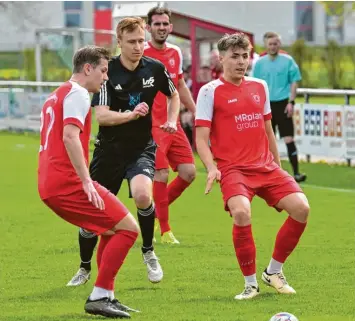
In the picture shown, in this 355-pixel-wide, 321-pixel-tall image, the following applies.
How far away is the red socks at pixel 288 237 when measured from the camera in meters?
8.81

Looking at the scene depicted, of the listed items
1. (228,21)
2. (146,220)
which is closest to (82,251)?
(146,220)

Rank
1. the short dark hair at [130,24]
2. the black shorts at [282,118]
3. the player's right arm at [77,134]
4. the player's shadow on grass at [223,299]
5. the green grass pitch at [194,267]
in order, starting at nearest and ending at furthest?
the player's right arm at [77,134]
the green grass pitch at [194,267]
the player's shadow on grass at [223,299]
the short dark hair at [130,24]
the black shorts at [282,118]

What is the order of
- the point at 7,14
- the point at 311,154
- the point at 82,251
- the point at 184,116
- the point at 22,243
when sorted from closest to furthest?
the point at 82,251 < the point at 22,243 < the point at 311,154 < the point at 184,116 < the point at 7,14

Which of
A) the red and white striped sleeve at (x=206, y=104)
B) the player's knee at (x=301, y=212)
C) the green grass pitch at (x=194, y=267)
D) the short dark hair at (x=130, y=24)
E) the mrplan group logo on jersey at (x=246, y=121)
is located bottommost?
the green grass pitch at (x=194, y=267)

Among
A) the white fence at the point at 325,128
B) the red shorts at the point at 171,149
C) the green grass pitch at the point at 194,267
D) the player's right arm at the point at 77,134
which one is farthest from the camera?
the white fence at the point at 325,128

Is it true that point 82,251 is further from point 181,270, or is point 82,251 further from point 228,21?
point 228,21

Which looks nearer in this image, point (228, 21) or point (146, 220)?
point (146, 220)

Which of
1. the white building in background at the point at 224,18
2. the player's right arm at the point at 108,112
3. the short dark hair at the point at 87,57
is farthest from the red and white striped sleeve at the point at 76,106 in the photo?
the white building in background at the point at 224,18

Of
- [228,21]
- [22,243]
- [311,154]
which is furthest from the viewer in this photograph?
[228,21]

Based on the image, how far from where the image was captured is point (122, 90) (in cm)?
957

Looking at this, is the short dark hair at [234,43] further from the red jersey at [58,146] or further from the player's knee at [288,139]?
the player's knee at [288,139]

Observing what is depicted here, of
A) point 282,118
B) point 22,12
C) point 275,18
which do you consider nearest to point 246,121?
point 282,118

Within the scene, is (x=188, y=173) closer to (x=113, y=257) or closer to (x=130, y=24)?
(x=130, y=24)

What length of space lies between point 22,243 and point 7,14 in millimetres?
Answer: 37568
